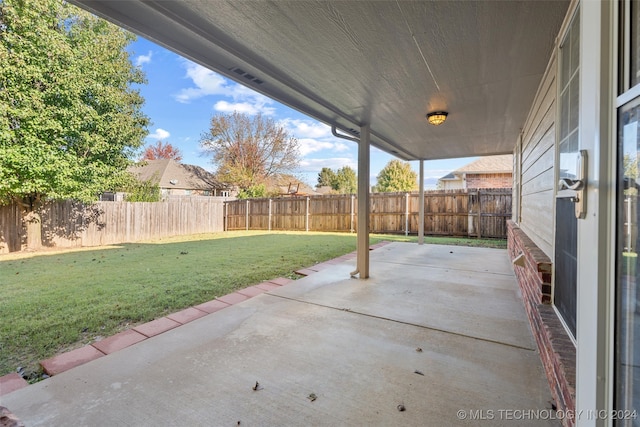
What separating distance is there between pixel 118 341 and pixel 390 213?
992 centimetres

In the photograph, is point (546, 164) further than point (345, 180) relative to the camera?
No

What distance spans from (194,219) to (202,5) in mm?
11882

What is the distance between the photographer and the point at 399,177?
28781 millimetres

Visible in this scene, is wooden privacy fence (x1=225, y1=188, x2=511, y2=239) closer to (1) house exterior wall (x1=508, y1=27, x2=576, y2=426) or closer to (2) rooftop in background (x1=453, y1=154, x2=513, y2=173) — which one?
(1) house exterior wall (x1=508, y1=27, x2=576, y2=426)

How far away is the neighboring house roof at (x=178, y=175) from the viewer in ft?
70.5

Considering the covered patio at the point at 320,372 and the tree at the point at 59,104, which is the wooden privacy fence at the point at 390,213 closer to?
the tree at the point at 59,104

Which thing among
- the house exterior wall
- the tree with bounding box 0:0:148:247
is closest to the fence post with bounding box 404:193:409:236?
the house exterior wall

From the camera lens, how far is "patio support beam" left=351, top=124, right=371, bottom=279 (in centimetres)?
434

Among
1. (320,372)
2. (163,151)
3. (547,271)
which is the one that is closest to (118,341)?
(320,372)


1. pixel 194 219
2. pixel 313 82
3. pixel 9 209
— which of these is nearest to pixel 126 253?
pixel 9 209

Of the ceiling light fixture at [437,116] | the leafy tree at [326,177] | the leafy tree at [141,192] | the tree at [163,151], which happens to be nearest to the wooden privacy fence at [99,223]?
the leafy tree at [141,192]

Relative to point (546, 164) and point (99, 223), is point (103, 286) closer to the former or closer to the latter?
point (546, 164)

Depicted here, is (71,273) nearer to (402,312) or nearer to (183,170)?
(402,312)

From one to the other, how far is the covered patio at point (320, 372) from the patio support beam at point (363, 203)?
1.07 m
